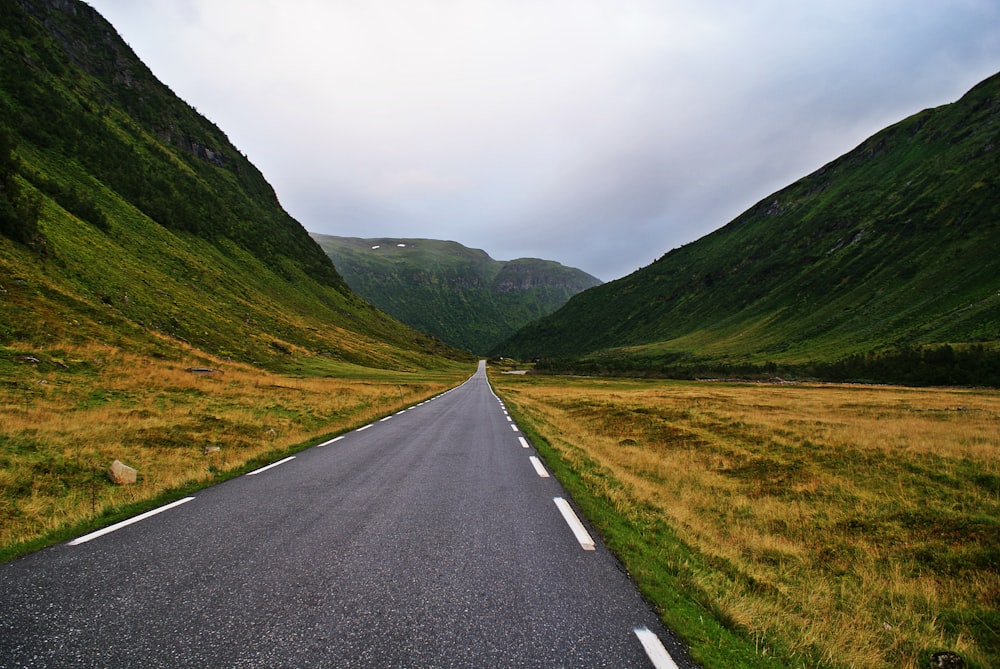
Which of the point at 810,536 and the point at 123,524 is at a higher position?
the point at 123,524

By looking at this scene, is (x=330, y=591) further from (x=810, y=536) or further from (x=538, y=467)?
(x=810, y=536)

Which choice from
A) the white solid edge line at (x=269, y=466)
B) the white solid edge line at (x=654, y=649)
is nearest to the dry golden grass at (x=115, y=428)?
Answer: the white solid edge line at (x=269, y=466)

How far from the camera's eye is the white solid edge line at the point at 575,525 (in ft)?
18.4

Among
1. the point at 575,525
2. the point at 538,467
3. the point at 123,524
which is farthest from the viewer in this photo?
the point at 538,467

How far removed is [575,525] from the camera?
6.25 m

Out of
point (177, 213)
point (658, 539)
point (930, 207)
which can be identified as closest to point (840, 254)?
point (930, 207)

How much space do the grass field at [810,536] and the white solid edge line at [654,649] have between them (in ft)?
0.96

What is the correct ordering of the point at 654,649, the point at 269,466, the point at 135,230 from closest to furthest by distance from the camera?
the point at 654,649 → the point at 269,466 → the point at 135,230

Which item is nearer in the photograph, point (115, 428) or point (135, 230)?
point (115, 428)

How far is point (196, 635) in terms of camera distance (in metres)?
3.31

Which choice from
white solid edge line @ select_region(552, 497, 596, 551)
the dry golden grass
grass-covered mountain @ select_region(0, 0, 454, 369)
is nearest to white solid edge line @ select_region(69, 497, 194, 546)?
the dry golden grass

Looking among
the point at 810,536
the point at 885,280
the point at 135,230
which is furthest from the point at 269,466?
the point at 885,280

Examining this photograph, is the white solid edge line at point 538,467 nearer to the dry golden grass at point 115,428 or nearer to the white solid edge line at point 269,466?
the white solid edge line at point 269,466

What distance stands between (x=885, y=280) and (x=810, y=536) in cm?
15703
